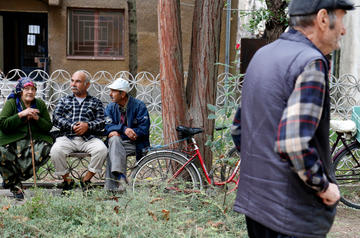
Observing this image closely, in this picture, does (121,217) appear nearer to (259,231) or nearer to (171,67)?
(259,231)

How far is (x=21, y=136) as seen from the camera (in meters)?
5.61

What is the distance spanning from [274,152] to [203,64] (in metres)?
3.58

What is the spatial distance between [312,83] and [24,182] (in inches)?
203

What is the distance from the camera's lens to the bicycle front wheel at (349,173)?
5.75 metres

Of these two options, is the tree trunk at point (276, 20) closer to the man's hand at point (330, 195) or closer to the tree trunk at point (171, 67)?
the tree trunk at point (171, 67)

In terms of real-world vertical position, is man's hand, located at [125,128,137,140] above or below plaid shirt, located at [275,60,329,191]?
below

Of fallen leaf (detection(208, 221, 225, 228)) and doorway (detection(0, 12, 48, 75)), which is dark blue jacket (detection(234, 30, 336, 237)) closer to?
fallen leaf (detection(208, 221, 225, 228))

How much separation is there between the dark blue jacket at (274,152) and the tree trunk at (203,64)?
3397 millimetres

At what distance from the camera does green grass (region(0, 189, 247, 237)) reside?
361 cm

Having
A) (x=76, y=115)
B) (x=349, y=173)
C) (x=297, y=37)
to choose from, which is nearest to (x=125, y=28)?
(x=76, y=115)

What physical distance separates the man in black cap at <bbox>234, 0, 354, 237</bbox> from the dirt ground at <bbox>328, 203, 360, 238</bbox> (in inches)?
103

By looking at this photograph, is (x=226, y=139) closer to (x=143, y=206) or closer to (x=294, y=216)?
(x=143, y=206)

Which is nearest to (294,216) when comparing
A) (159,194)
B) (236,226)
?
(236,226)

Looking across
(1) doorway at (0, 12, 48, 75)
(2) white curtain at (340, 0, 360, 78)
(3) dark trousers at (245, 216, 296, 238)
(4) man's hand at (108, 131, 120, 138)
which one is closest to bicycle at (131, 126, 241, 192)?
(4) man's hand at (108, 131, 120, 138)
